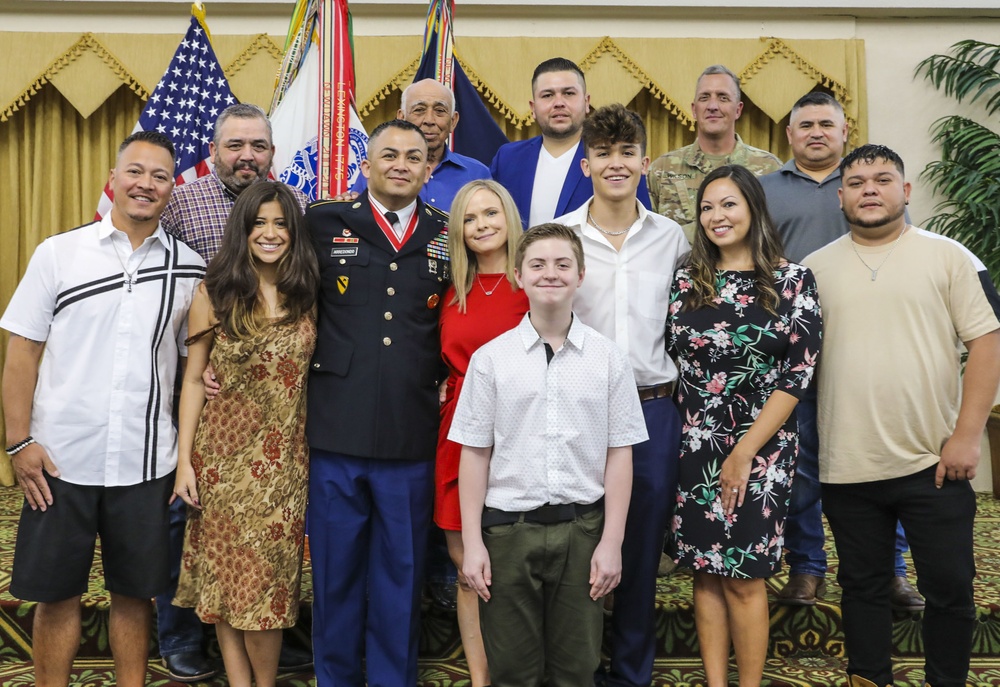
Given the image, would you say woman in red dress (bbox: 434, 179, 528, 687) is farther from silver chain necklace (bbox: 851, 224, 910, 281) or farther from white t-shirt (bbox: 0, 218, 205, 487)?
silver chain necklace (bbox: 851, 224, 910, 281)

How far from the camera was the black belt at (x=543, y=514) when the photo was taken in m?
2.01

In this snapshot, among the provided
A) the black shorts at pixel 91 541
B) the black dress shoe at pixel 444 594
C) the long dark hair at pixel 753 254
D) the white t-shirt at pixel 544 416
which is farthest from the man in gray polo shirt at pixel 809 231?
the black shorts at pixel 91 541

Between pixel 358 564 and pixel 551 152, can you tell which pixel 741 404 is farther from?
pixel 551 152

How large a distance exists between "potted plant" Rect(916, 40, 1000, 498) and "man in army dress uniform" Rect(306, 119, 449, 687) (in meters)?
3.73

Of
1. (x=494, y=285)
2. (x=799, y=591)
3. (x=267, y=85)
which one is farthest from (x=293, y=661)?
(x=267, y=85)

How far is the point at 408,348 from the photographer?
7.34ft

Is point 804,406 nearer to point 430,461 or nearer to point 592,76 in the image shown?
point 430,461

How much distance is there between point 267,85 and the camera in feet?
15.7

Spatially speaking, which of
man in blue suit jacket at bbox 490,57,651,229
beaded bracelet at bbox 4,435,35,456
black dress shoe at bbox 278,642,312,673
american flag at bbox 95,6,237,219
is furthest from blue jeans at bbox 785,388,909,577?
american flag at bbox 95,6,237,219

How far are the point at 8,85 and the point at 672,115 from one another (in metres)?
3.81

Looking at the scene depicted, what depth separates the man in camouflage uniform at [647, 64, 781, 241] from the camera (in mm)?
3158

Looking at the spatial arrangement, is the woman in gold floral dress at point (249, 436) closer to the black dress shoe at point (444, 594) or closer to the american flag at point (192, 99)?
the black dress shoe at point (444, 594)

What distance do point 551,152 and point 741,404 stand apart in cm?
125

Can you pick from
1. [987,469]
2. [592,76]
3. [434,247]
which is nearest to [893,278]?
[434,247]
